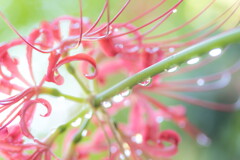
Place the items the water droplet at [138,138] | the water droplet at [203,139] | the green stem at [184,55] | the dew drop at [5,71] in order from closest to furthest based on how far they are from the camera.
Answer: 1. the green stem at [184,55]
2. the dew drop at [5,71]
3. the water droplet at [138,138]
4. the water droplet at [203,139]

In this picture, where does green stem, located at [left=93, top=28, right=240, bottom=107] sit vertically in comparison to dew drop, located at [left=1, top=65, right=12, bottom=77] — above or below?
below

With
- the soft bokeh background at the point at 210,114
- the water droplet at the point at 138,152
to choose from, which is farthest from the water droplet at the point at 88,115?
the soft bokeh background at the point at 210,114

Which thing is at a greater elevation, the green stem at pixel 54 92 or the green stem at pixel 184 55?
the green stem at pixel 54 92

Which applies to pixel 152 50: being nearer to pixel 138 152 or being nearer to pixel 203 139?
pixel 138 152

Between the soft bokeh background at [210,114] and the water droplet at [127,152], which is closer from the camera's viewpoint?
the water droplet at [127,152]

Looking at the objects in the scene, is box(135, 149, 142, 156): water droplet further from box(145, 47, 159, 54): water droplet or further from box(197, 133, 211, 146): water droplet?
box(197, 133, 211, 146): water droplet

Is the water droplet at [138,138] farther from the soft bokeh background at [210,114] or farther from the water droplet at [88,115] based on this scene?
the soft bokeh background at [210,114]

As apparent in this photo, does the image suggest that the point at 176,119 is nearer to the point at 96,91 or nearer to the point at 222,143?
the point at 96,91

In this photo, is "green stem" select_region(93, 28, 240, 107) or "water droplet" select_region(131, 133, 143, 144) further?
"water droplet" select_region(131, 133, 143, 144)

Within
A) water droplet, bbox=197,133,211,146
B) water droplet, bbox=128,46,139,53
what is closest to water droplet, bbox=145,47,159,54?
water droplet, bbox=128,46,139,53

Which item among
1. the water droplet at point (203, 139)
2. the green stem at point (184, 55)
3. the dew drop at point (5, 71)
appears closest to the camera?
the green stem at point (184, 55)

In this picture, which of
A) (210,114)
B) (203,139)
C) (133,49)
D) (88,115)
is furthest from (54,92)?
(210,114)

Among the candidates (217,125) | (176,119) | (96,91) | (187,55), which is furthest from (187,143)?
(187,55)
